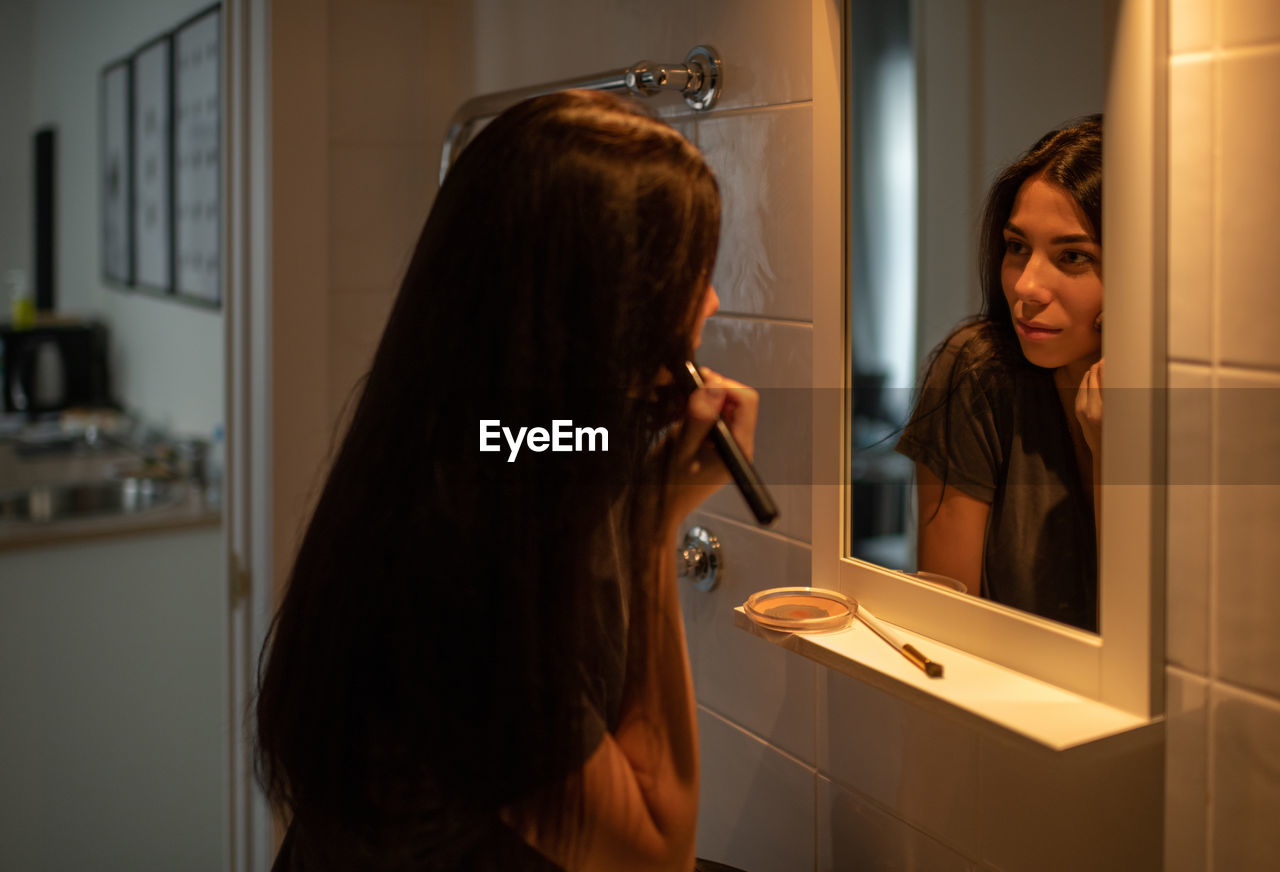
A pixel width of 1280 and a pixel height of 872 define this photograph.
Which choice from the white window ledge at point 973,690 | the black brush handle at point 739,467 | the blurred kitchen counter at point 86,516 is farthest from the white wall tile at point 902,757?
the blurred kitchen counter at point 86,516

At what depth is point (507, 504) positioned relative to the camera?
713 mm

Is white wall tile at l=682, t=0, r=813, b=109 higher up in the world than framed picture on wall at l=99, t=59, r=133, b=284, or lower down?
lower down

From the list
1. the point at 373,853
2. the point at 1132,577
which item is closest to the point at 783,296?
the point at 1132,577

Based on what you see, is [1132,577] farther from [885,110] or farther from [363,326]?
[363,326]

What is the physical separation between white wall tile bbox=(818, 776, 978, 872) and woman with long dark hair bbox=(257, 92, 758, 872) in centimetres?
29

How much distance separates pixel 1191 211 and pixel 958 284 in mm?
191

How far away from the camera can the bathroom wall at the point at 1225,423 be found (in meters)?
0.65

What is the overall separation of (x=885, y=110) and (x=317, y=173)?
977 millimetres

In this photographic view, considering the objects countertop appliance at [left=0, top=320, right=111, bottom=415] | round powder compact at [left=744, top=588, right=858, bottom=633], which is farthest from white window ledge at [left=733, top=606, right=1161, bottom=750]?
countertop appliance at [left=0, top=320, right=111, bottom=415]

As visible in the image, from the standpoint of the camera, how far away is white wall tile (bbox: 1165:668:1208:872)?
0.70 meters

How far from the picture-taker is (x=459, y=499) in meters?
0.71

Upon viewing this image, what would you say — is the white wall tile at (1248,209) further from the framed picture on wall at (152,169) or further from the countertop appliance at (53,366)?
the countertop appliance at (53,366)

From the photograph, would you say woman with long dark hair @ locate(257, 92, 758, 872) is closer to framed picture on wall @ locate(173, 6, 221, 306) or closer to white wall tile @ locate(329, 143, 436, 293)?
white wall tile @ locate(329, 143, 436, 293)

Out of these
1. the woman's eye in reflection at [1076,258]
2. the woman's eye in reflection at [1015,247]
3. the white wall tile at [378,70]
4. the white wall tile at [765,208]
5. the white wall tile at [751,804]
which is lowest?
the white wall tile at [751,804]
